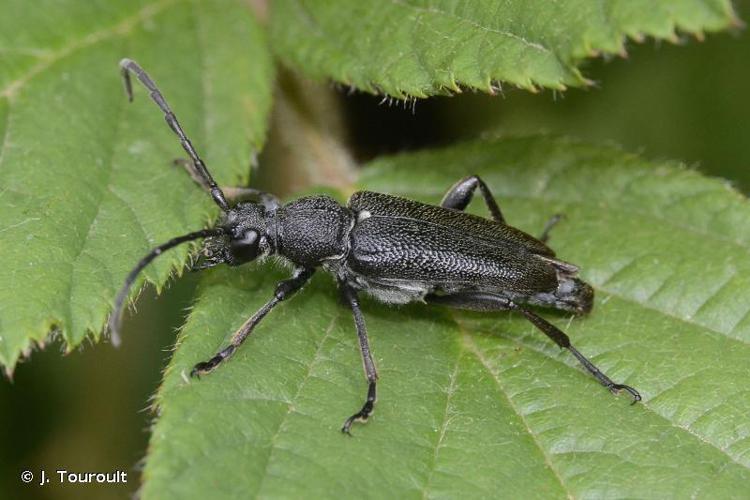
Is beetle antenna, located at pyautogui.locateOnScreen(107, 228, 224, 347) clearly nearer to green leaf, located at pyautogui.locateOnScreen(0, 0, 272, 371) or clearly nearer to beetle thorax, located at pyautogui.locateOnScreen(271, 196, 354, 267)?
green leaf, located at pyautogui.locateOnScreen(0, 0, 272, 371)

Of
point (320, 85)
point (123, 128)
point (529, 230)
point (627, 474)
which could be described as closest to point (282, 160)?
point (320, 85)

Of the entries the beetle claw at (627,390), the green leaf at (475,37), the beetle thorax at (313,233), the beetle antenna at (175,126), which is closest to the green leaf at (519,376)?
the beetle claw at (627,390)

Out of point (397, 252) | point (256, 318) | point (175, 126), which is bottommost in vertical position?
point (256, 318)

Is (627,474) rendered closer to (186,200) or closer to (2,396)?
(186,200)

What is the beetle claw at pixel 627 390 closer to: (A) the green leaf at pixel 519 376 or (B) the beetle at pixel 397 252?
(A) the green leaf at pixel 519 376

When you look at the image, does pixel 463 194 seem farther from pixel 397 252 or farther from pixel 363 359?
pixel 363 359

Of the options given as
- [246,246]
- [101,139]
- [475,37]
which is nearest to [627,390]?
[475,37]
